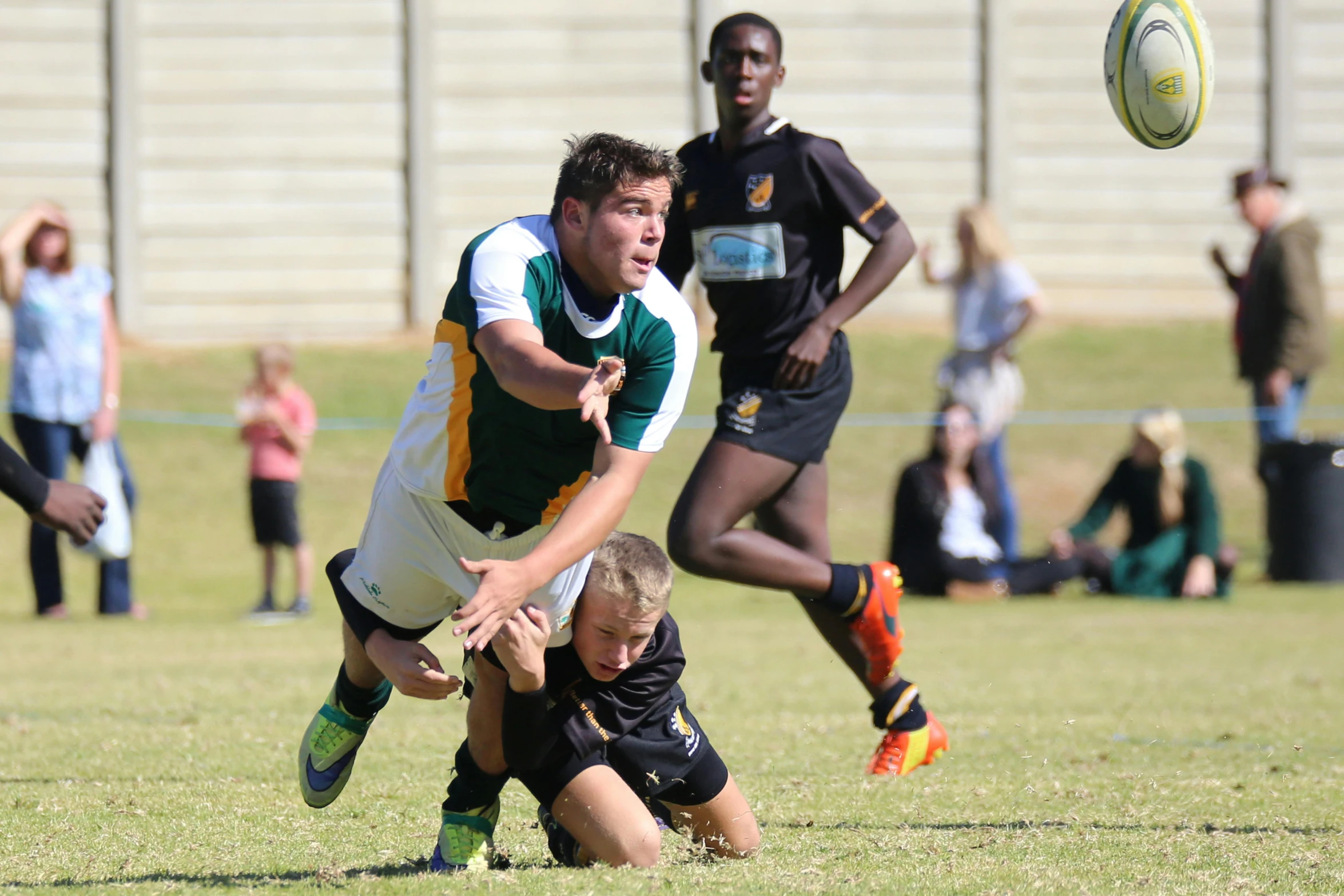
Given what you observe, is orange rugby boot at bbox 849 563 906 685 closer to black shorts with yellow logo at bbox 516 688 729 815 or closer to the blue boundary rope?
black shorts with yellow logo at bbox 516 688 729 815

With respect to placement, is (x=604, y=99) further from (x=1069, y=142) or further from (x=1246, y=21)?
(x=1246, y=21)

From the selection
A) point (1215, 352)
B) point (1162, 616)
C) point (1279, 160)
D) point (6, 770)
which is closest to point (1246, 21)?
point (1279, 160)

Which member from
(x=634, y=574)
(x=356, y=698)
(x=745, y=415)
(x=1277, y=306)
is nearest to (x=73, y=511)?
(x=356, y=698)

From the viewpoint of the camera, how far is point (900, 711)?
16.9ft

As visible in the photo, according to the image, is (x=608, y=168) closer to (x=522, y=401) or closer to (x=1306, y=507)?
(x=522, y=401)

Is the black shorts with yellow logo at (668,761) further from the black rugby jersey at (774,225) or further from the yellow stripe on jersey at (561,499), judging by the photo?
the black rugby jersey at (774,225)

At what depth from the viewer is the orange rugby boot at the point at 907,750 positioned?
5066mm

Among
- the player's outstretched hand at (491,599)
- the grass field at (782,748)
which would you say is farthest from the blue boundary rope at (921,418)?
the player's outstretched hand at (491,599)

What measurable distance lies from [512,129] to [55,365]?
831 centimetres

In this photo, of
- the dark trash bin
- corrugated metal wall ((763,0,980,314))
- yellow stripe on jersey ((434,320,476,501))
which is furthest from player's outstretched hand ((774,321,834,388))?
corrugated metal wall ((763,0,980,314))

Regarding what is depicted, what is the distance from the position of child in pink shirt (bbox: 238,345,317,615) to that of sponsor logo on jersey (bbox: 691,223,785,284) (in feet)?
17.8

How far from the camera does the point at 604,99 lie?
17406mm

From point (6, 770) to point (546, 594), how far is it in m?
2.23

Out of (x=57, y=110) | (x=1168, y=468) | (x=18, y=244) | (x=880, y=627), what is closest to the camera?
(x=880, y=627)
